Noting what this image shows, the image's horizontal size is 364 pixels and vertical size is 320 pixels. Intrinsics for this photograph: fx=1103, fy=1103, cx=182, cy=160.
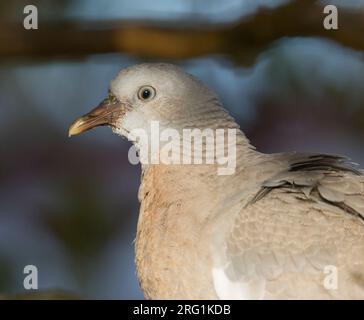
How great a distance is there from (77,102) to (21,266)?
43.3 inches

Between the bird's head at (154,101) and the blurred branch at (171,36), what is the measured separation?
1.19 metres

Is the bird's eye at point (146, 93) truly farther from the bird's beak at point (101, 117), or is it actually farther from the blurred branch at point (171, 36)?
the blurred branch at point (171, 36)

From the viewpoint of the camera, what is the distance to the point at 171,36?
19.7 feet

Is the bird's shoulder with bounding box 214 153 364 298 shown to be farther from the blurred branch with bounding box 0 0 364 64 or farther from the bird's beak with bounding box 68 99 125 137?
the blurred branch with bounding box 0 0 364 64

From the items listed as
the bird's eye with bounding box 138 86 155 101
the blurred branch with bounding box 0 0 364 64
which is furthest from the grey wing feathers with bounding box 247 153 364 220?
the blurred branch with bounding box 0 0 364 64

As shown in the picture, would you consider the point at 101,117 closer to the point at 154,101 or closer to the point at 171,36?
the point at 154,101

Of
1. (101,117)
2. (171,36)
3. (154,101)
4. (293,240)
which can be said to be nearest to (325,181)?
(293,240)

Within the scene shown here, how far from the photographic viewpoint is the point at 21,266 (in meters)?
6.31

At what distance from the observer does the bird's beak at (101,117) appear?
472cm

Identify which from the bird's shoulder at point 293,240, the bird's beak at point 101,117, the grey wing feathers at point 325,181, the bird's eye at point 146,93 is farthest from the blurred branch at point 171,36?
the bird's shoulder at point 293,240

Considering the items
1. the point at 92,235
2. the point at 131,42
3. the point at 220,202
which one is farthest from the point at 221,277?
the point at 92,235

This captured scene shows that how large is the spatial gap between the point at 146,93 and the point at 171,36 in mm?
1384

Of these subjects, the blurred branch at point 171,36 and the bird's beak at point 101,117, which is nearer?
the bird's beak at point 101,117

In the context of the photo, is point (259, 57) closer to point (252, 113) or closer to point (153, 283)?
point (252, 113)
